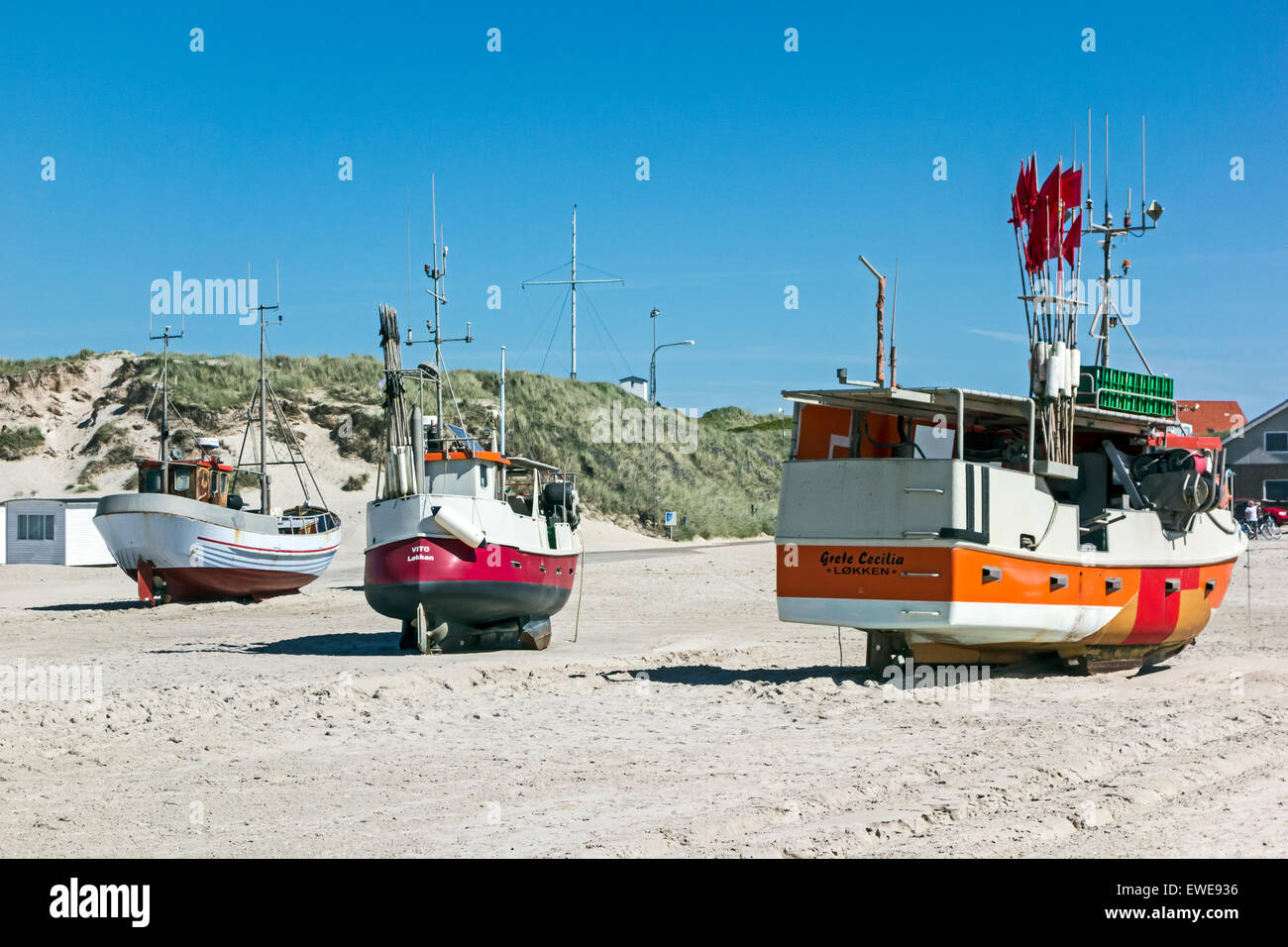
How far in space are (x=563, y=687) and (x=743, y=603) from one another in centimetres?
1325

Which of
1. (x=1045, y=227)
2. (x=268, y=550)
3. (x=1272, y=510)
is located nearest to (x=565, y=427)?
(x=1272, y=510)

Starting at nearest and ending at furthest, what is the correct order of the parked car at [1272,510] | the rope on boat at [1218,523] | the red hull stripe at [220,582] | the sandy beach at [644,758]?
the sandy beach at [644,758] < the rope on boat at [1218,523] < the red hull stripe at [220,582] < the parked car at [1272,510]

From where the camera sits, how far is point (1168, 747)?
9086 millimetres

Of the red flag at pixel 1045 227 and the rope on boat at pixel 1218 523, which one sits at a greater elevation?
the red flag at pixel 1045 227

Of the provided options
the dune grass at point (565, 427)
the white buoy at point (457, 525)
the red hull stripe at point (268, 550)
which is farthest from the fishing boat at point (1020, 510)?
the dune grass at point (565, 427)

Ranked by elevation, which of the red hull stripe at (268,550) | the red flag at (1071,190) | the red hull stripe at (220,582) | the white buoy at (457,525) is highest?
the red flag at (1071,190)

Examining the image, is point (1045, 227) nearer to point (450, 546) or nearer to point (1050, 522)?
point (1050, 522)

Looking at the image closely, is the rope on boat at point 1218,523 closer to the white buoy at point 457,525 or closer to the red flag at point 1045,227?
the red flag at point 1045,227

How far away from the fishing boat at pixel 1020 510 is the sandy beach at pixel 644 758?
2.17ft

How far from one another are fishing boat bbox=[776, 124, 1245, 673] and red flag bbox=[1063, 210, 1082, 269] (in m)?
0.02

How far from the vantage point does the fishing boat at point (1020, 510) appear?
12.0m
